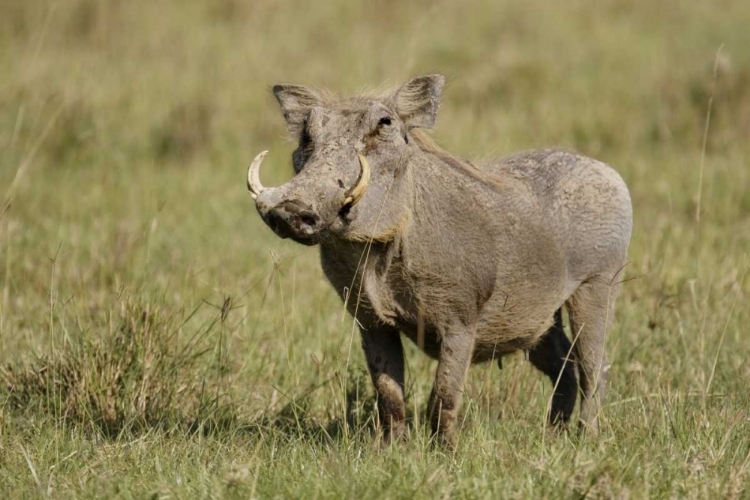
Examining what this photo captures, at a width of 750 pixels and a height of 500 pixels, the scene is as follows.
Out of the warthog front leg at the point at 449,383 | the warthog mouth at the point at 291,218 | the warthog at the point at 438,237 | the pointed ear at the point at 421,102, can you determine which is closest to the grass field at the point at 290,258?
the warthog front leg at the point at 449,383

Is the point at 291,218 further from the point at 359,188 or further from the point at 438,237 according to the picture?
the point at 438,237

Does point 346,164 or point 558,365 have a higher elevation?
point 346,164

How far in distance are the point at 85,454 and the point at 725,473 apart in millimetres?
1977

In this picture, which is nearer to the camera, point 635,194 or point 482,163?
point 482,163

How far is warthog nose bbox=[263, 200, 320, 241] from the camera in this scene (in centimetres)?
356

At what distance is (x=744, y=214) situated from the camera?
7457 millimetres

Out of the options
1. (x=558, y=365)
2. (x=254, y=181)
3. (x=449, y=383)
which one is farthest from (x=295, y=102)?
(x=558, y=365)

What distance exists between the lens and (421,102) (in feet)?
14.0

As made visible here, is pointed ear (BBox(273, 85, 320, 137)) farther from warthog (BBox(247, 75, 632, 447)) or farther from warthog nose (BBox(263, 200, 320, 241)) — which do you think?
warthog nose (BBox(263, 200, 320, 241))

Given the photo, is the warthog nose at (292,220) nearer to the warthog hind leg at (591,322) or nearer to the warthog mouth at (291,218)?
the warthog mouth at (291,218)

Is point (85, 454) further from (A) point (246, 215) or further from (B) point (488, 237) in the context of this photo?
(A) point (246, 215)

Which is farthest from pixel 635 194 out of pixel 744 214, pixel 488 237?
pixel 488 237

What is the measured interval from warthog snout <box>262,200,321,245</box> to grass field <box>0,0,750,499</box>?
346 millimetres

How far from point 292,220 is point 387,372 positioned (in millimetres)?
936
